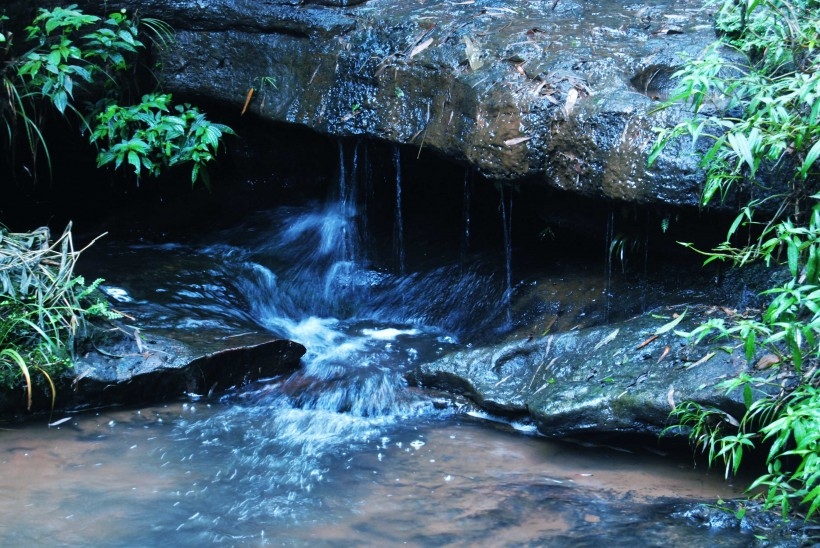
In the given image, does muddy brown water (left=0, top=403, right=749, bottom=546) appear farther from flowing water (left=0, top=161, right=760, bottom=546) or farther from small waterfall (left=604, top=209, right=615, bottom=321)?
small waterfall (left=604, top=209, right=615, bottom=321)

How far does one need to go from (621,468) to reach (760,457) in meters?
0.63

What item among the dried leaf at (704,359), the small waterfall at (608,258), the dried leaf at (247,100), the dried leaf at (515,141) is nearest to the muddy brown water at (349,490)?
the dried leaf at (704,359)

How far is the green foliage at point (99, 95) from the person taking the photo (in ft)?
16.8

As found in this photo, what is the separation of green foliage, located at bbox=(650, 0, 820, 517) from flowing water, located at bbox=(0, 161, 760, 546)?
33 cm

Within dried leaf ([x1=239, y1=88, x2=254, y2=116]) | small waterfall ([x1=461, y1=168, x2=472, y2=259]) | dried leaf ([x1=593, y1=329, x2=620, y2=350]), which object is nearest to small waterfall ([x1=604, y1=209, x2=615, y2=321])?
dried leaf ([x1=593, y1=329, x2=620, y2=350])

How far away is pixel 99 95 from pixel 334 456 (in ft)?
11.1

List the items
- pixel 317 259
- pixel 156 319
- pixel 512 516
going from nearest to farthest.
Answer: pixel 512 516
pixel 156 319
pixel 317 259

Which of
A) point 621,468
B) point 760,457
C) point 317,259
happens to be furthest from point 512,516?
point 317,259

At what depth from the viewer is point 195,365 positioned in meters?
4.52

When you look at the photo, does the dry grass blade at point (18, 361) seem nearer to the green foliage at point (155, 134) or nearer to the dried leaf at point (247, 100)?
the green foliage at point (155, 134)

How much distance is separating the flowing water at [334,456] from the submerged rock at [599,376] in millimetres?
154

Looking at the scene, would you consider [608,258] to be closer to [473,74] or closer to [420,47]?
[473,74]

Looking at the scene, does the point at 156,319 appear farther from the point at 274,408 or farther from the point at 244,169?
the point at 244,169

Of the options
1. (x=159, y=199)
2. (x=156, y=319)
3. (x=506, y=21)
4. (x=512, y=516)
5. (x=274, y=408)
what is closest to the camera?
(x=512, y=516)
